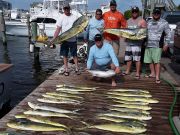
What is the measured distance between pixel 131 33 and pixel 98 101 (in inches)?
86.2

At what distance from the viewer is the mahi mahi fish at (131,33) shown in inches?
307

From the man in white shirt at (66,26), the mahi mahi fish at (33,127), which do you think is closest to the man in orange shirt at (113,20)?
the man in white shirt at (66,26)

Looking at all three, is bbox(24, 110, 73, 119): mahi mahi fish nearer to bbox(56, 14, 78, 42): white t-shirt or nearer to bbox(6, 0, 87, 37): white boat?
bbox(56, 14, 78, 42): white t-shirt

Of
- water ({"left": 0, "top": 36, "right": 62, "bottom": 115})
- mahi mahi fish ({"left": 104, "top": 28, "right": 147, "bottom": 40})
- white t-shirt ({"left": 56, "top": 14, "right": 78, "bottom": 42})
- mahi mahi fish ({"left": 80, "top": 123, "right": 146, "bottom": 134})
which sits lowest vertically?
water ({"left": 0, "top": 36, "right": 62, "bottom": 115})

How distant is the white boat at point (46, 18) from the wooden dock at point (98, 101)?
22.7 metres

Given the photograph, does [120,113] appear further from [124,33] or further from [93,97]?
[124,33]

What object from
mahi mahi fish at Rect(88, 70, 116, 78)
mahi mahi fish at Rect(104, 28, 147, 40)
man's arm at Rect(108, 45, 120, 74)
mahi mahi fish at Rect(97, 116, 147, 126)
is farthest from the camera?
mahi mahi fish at Rect(104, 28, 147, 40)

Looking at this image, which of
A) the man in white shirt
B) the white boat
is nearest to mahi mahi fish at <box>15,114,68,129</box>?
the man in white shirt

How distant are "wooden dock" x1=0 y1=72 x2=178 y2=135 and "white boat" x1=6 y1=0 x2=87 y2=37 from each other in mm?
22660

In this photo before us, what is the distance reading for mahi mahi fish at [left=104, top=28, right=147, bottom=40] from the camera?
25.6 feet

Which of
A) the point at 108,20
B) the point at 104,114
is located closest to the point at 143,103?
the point at 104,114

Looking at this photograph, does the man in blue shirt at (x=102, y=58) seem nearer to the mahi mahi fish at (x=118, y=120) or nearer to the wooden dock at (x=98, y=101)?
the wooden dock at (x=98, y=101)

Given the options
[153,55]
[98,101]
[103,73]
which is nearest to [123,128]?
[98,101]

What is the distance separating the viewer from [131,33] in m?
7.94
